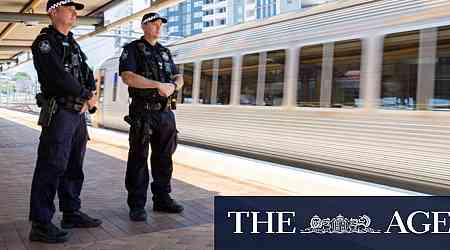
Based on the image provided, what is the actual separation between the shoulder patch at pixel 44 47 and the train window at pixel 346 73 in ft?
16.6

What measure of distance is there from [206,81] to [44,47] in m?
8.50

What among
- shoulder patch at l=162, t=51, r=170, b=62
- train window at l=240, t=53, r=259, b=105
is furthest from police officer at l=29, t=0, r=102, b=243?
train window at l=240, t=53, r=259, b=105

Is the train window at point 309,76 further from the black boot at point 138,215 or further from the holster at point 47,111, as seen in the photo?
the holster at point 47,111

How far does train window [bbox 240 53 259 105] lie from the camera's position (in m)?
10.6

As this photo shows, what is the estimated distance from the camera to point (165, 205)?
199 inches

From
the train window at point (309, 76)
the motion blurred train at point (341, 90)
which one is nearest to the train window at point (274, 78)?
the motion blurred train at point (341, 90)

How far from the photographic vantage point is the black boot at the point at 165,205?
5039 millimetres

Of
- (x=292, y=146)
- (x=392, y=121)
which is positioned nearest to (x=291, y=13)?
(x=292, y=146)

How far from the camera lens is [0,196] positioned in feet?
18.9

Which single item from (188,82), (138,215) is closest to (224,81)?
(188,82)

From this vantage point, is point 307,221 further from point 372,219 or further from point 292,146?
point 292,146

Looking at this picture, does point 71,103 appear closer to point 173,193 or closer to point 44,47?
point 44,47

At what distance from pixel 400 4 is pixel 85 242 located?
512 centimetres

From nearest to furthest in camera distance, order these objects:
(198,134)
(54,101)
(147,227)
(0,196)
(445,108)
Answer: (54,101) < (147,227) < (0,196) < (445,108) < (198,134)
